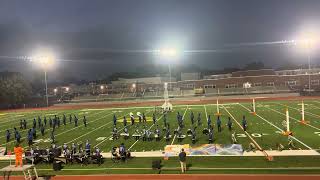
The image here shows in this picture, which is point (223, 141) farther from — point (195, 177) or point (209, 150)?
point (195, 177)

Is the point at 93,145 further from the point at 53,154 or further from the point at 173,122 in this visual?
the point at 173,122

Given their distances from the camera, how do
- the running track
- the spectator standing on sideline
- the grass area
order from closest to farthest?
the running track → the spectator standing on sideline → the grass area

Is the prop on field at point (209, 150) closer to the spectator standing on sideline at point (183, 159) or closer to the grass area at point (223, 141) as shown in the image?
the grass area at point (223, 141)

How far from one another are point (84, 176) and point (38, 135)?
16702 millimetres

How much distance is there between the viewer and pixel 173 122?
34.1 meters

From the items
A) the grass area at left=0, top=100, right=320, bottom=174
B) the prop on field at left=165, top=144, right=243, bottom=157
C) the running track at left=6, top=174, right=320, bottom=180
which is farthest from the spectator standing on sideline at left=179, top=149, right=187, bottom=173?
the prop on field at left=165, top=144, right=243, bottom=157

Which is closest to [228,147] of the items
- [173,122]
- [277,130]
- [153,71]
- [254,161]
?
[254,161]

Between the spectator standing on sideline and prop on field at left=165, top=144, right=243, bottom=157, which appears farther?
prop on field at left=165, top=144, right=243, bottom=157

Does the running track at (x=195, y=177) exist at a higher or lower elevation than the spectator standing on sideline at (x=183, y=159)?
lower

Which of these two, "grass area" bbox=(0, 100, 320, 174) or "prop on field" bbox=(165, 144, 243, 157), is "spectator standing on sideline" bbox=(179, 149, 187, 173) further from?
"prop on field" bbox=(165, 144, 243, 157)

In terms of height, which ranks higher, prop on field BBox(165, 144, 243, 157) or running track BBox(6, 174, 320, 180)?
prop on field BBox(165, 144, 243, 157)

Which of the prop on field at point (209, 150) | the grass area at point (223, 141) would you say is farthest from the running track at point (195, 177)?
the prop on field at point (209, 150)

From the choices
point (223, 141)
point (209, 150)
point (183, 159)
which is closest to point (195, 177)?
point (183, 159)

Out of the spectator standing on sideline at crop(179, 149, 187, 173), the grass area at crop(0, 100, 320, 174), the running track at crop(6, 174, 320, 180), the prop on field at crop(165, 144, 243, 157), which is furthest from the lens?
the prop on field at crop(165, 144, 243, 157)
